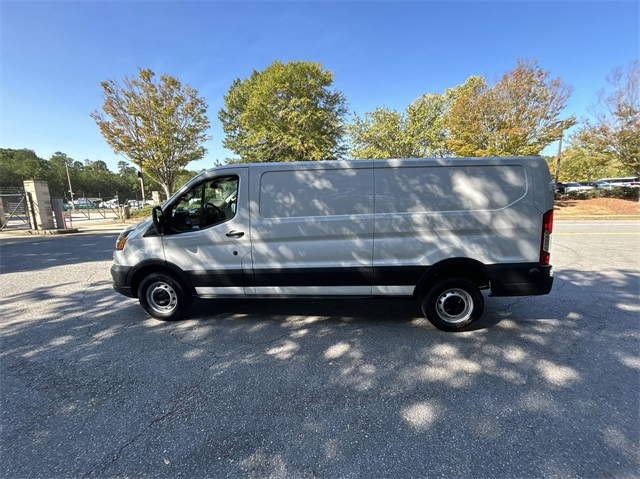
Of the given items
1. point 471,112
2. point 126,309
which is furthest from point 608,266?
point 471,112

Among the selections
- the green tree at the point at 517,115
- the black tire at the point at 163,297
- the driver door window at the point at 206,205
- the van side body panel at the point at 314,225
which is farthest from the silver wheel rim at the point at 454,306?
the green tree at the point at 517,115

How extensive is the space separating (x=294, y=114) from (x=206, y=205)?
→ 66.8 feet

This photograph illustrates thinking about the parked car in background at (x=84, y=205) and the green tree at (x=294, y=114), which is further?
the parked car in background at (x=84, y=205)

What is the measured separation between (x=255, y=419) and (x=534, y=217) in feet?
12.0

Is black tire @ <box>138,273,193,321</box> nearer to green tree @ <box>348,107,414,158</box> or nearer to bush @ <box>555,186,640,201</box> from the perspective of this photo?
green tree @ <box>348,107,414,158</box>

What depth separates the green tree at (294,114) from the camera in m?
22.2

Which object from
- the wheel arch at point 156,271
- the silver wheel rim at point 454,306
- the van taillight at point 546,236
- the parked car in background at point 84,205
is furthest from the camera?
the parked car in background at point 84,205

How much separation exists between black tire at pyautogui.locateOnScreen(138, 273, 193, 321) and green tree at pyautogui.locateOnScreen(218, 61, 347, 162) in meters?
19.2

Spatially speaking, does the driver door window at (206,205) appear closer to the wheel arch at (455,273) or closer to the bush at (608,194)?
the wheel arch at (455,273)

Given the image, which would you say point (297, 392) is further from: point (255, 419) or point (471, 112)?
point (471, 112)

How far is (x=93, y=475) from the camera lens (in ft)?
5.92

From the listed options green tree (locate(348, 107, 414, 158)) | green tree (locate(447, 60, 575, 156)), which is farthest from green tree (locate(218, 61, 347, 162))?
green tree (locate(447, 60, 575, 156))

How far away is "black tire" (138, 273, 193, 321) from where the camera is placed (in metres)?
3.92

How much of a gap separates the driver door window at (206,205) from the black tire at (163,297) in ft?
2.52
